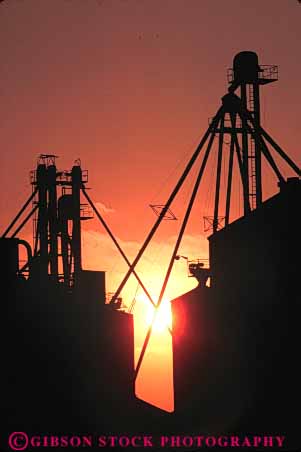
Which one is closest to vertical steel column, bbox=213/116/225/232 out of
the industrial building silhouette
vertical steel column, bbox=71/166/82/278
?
the industrial building silhouette

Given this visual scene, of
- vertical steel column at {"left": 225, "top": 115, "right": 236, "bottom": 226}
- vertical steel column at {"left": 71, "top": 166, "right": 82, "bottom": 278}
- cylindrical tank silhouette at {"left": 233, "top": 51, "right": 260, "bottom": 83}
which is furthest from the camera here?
vertical steel column at {"left": 71, "top": 166, "right": 82, "bottom": 278}

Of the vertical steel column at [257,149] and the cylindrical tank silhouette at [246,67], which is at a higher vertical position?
the cylindrical tank silhouette at [246,67]

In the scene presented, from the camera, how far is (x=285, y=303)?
101ft

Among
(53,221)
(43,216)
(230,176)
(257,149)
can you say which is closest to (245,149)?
(257,149)

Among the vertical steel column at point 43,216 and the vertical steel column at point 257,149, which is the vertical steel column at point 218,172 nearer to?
the vertical steel column at point 257,149

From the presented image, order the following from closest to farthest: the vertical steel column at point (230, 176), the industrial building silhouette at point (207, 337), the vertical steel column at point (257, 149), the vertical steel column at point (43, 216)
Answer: the industrial building silhouette at point (207, 337), the vertical steel column at point (257, 149), the vertical steel column at point (230, 176), the vertical steel column at point (43, 216)

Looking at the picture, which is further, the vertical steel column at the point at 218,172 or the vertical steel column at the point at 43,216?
the vertical steel column at the point at 43,216

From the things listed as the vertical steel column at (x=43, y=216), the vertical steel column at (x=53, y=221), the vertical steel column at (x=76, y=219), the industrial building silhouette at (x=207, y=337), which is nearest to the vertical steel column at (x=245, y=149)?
the industrial building silhouette at (x=207, y=337)

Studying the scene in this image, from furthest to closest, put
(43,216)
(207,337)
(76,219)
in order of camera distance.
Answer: (76,219)
(43,216)
(207,337)

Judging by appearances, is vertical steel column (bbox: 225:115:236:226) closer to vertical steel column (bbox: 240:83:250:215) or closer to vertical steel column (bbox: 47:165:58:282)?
vertical steel column (bbox: 240:83:250:215)

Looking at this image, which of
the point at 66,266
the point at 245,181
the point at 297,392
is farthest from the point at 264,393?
the point at 66,266

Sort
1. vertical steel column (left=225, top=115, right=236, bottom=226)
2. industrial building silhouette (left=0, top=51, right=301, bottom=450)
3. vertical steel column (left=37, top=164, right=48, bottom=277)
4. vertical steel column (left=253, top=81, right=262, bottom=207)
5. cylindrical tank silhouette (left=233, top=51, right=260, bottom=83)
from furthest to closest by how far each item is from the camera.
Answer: vertical steel column (left=37, top=164, right=48, bottom=277)
cylindrical tank silhouette (left=233, top=51, right=260, bottom=83)
vertical steel column (left=225, top=115, right=236, bottom=226)
vertical steel column (left=253, top=81, right=262, bottom=207)
industrial building silhouette (left=0, top=51, right=301, bottom=450)

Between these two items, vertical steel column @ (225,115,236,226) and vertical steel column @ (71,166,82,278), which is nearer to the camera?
vertical steel column @ (225,115,236,226)

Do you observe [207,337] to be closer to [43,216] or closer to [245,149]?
[245,149]
